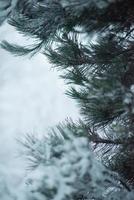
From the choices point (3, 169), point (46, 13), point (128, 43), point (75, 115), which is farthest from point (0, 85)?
point (3, 169)

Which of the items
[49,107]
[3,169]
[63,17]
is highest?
[49,107]

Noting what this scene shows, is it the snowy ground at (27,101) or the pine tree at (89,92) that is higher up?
the snowy ground at (27,101)

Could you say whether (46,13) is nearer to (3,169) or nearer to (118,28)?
(118,28)

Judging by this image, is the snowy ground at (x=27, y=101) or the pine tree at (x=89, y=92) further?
the snowy ground at (x=27, y=101)

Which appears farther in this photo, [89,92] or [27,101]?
[27,101]
